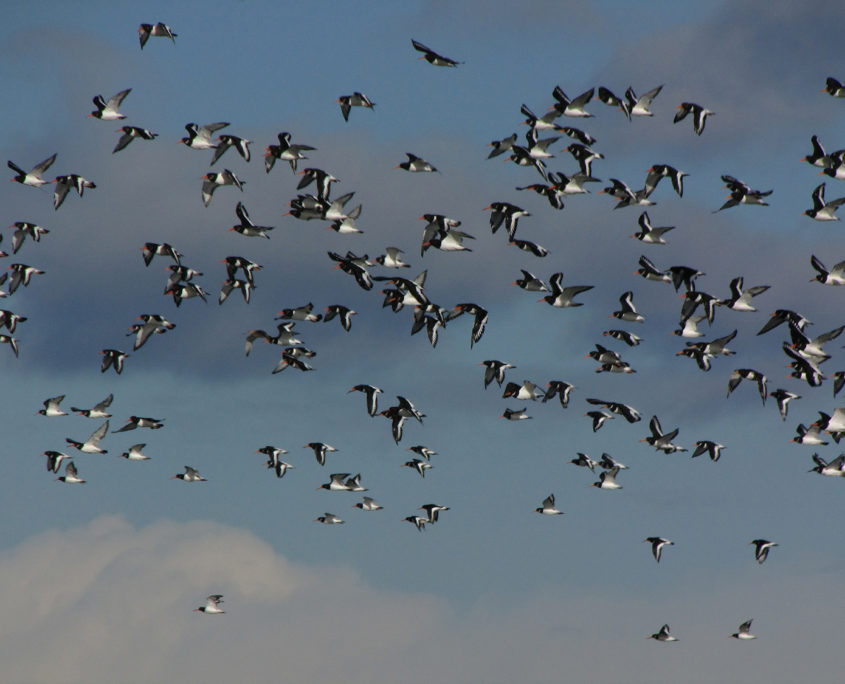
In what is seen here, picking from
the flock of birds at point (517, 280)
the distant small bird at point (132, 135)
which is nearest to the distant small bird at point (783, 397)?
the flock of birds at point (517, 280)

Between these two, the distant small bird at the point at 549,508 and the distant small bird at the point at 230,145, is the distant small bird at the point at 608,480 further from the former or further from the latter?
the distant small bird at the point at 230,145

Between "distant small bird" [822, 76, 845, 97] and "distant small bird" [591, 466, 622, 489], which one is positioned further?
"distant small bird" [591, 466, 622, 489]

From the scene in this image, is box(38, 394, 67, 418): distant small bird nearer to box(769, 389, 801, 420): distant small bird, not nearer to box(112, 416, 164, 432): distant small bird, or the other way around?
box(112, 416, 164, 432): distant small bird

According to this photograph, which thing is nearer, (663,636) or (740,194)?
(740,194)

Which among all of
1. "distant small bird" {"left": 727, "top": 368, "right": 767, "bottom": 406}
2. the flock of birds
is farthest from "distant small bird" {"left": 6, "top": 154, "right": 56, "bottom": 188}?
"distant small bird" {"left": 727, "top": 368, "right": 767, "bottom": 406}

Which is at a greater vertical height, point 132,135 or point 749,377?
point 132,135

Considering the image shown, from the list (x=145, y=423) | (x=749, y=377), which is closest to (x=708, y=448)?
(x=749, y=377)

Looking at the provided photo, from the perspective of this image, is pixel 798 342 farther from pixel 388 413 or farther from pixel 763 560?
pixel 388 413

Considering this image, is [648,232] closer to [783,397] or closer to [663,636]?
[783,397]

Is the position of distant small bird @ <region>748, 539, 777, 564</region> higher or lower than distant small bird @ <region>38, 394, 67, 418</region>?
lower

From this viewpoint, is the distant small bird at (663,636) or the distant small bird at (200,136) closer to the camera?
the distant small bird at (200,136)

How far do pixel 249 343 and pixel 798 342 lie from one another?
2715 cm

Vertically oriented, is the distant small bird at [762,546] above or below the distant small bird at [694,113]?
below

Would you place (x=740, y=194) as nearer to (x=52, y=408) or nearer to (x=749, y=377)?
(x=749, y=377)
